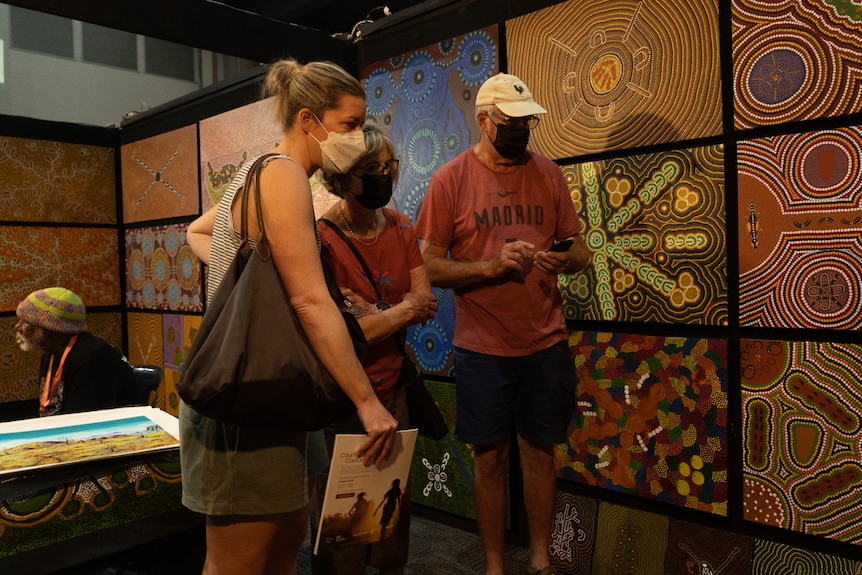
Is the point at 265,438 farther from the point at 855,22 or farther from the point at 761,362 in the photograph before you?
the point at 855,22

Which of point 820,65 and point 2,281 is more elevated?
point 820,65

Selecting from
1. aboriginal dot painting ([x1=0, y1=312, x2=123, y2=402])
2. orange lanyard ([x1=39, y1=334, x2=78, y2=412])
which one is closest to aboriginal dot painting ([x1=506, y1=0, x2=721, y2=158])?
orange lanyard ([x1=39, y1=334, x2=78, y2=412])

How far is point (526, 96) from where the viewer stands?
2.29 m

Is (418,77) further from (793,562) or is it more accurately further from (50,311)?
(793,562)

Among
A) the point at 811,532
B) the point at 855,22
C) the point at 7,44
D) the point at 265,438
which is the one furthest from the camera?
the point at 7,44

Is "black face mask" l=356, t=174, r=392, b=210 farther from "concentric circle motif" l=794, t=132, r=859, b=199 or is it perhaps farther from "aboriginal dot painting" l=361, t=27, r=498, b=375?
"concentric circle motif" l=794, t=132, r=859, b=199

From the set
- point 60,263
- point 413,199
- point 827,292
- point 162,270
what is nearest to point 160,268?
point 162,270

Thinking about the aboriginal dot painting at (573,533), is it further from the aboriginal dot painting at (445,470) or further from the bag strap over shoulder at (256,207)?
the bag strap over shoulder at (256,207)

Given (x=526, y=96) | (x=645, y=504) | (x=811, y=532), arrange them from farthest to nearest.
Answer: (x=645, y=504), (x=526, y=96), (x=811, y=532)

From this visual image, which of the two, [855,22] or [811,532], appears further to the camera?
[811,532]

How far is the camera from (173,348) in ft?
15.3

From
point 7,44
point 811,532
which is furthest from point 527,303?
point 7,44

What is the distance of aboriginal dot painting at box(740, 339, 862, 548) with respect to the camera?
2043 millimetres

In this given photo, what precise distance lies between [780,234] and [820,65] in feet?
1.74
